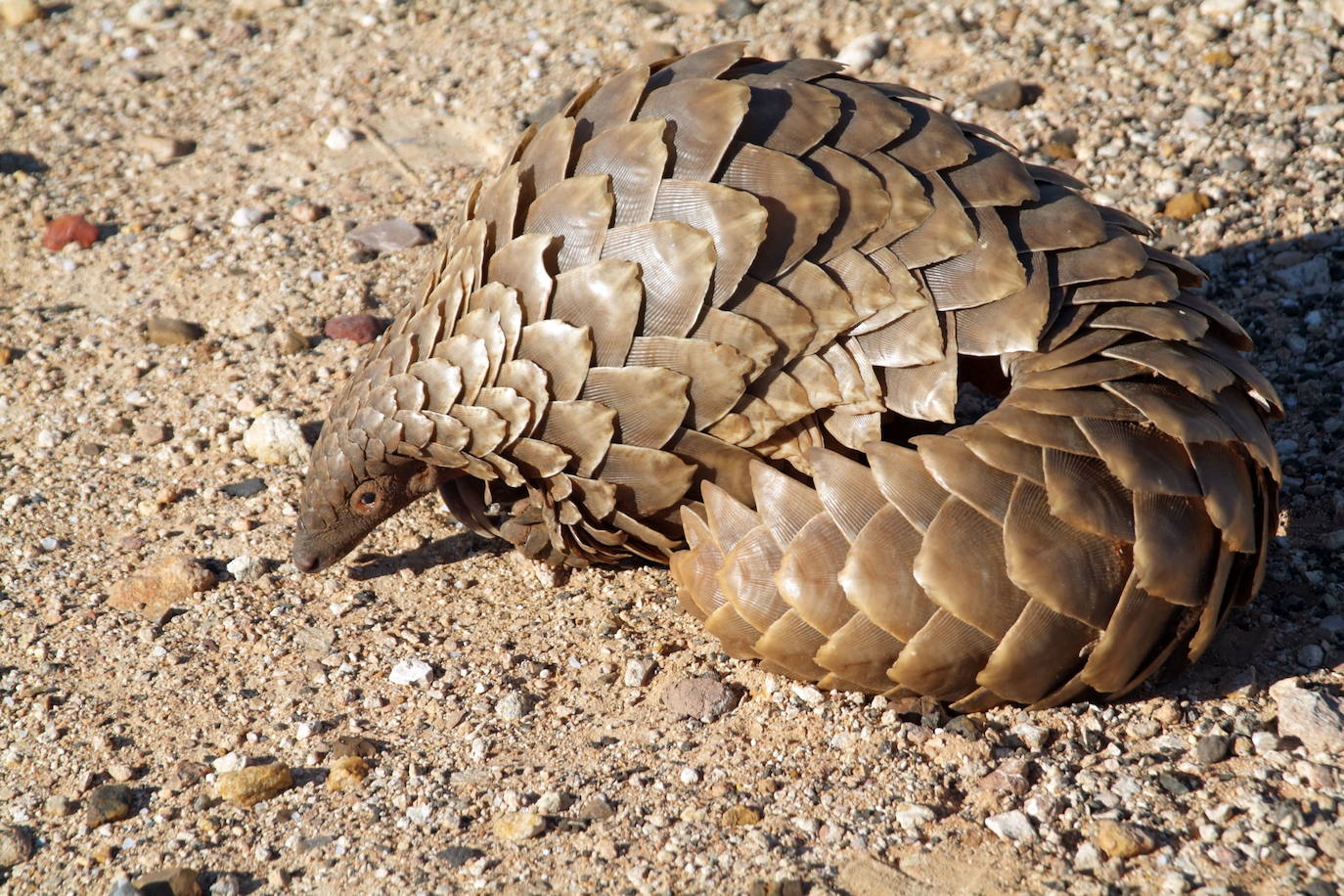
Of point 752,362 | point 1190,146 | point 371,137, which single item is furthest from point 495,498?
point 1190,146

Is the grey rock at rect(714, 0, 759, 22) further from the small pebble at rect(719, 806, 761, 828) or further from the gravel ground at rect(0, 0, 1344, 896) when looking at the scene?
the small pebble at rect(719, 806, 761, 828)

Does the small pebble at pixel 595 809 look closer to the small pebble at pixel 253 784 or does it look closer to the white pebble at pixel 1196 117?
the small pebble at pixel 253 784

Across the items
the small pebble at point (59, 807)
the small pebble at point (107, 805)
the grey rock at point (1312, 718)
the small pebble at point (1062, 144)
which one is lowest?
the small pebble at point (59, 807)

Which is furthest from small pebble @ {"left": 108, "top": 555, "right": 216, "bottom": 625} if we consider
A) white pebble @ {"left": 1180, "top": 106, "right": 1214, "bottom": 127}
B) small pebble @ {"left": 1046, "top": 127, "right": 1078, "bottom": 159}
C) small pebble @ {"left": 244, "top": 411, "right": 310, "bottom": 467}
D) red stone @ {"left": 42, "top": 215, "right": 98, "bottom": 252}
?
white pebble @ {"left": 1180, "top": 106, "right": 1214, "bottom": 127}

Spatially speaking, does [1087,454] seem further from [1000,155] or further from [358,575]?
[358,575]

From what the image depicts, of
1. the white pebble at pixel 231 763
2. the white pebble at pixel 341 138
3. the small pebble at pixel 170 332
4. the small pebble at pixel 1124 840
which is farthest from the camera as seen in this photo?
the white pebble at pixel 341 138

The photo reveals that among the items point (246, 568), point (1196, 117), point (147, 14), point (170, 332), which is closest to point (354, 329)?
point (170, 332)

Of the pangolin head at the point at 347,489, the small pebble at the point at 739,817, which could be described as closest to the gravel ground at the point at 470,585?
the small pebble at the point at 739,817

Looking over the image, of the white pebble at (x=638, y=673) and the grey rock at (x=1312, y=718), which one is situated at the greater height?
the grey rock at (x=1312, y=718)
